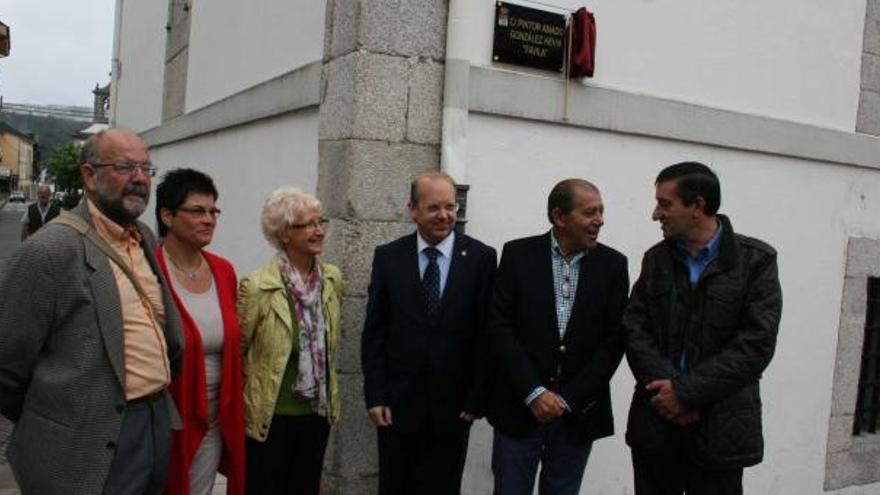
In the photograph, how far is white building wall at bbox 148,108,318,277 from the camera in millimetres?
4934

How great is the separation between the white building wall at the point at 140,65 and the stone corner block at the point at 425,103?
659 centimetres

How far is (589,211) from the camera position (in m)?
→ 3.53

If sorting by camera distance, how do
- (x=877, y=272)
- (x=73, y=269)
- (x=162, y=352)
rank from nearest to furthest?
(x=73, y=269), (x=162, y=352), (x=877, y=272)

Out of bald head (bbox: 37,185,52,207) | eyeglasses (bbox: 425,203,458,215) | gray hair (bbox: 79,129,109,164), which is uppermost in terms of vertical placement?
gray hair (bbox: 79,129,109,164)

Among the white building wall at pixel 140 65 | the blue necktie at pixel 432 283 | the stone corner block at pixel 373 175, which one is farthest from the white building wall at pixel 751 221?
the white building wall at pixel 140 65

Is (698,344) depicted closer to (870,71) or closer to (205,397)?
(205,397)

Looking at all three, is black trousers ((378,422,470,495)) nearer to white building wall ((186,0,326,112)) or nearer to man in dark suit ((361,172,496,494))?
man in dark suit ((361,172,496,494))

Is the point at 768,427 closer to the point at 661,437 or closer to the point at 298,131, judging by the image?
the point at 661,437

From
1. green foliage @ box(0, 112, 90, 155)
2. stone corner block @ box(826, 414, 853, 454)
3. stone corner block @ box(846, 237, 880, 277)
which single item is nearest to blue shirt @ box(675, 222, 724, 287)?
stone corner block @ box(846, 237, 880, 277)

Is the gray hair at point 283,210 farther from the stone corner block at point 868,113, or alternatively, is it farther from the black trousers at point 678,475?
the stone corner block at point 868,113

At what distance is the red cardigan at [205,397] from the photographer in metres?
3.05

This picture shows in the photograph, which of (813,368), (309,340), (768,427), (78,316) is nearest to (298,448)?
(309,340)

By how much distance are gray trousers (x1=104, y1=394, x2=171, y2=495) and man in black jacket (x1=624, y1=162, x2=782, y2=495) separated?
1894 millimetres

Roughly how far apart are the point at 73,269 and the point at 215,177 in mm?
4817
